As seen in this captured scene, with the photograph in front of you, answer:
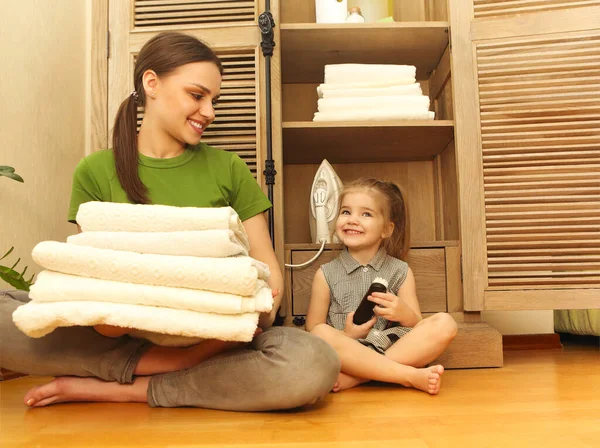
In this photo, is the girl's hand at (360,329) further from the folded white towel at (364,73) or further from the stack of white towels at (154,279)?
the folded white towel at (364,73)

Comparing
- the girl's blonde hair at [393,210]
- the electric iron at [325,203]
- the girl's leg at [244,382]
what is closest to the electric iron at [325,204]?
the electric iron at [325,203]

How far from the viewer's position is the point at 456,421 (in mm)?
875

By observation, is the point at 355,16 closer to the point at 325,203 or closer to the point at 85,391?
the point at 325,203

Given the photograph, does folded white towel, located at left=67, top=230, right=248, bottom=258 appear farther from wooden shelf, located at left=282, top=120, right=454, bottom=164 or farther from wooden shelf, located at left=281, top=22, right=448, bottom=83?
wooden shelf, located at left=281, top=22, right=448, bottom=83

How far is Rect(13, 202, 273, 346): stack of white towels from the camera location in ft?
2.71

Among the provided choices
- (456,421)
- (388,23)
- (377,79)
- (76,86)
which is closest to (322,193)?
(377,79)

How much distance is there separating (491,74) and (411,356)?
2.67 feet

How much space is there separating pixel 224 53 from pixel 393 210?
0.65 m

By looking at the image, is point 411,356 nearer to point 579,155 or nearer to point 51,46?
point 579,155

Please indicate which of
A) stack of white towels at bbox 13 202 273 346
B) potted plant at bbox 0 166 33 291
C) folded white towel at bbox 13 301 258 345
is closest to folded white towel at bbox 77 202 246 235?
stack of white towels at bbox 13 202 273 346

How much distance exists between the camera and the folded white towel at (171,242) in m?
0.85

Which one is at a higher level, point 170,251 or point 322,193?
point 322,193

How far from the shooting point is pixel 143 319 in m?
0.83

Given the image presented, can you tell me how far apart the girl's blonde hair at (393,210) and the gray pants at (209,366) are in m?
0.61
